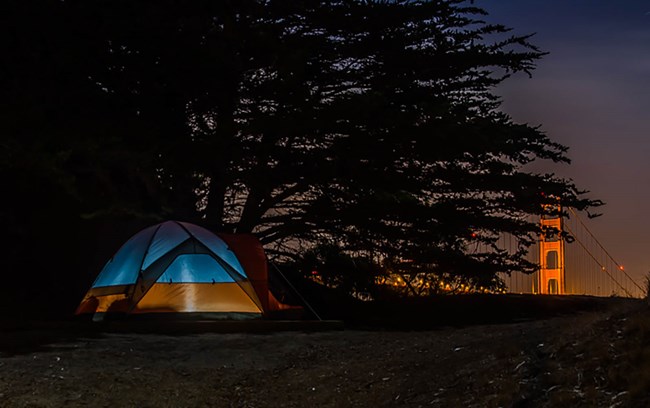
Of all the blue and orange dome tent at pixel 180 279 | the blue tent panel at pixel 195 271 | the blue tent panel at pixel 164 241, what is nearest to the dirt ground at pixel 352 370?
the blue and orange dome tent at pixel 180 279

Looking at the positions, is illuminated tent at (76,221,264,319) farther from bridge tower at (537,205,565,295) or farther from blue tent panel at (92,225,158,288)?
bridge tower at (537,205,565,295)

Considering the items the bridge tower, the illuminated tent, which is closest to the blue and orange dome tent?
the illuminated tent

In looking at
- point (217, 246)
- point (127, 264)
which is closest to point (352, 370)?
point (217, 246)

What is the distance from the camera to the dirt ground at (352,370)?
5.76 meters

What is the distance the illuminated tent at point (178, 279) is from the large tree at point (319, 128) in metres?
1.54

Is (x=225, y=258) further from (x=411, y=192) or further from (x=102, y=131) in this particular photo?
(x=411, y=192)

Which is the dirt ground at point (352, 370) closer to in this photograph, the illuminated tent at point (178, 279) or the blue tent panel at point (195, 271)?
the illuminated tent at point (178, 279)

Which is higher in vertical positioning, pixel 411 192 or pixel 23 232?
pixel 411 192

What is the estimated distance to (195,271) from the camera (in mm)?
13281

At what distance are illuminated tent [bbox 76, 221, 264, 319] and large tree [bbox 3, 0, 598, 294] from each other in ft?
5.07

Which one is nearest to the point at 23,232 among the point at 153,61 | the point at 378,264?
the point at 153,61

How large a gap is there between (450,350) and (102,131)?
886 cm

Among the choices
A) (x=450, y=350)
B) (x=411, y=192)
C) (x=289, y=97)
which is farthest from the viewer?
(x=411, y=192)

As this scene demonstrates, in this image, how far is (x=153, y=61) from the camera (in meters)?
15.7
